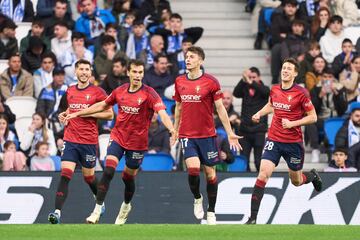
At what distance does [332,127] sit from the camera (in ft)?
93.0

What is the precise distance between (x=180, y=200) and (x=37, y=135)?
10.6 feet

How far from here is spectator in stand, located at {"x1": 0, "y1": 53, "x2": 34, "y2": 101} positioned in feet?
93.7

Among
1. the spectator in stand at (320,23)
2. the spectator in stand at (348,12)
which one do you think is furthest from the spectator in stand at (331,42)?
the spectator in stand at (348,12)

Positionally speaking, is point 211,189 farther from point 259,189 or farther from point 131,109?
point 131,109

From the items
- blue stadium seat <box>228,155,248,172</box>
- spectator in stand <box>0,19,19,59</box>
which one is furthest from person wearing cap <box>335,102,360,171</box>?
spectator in stand <box>0,19,19,59</box>

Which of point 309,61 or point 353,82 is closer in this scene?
point 353,82

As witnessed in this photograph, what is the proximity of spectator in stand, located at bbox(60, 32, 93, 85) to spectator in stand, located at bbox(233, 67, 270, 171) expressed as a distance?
3361mm

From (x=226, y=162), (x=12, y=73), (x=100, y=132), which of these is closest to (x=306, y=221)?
(x=226, y=162)

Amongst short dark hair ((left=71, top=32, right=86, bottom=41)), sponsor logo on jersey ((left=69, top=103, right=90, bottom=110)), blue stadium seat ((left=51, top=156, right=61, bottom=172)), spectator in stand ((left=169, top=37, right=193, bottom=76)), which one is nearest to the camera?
sponsor logo on jersey ((left=69, top=103, right=90, bottom=110))

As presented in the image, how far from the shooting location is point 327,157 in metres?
28.3

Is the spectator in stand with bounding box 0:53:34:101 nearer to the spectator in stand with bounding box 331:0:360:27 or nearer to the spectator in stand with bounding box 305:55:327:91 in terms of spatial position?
the spectator in stand with bounding box 305:55:327:91

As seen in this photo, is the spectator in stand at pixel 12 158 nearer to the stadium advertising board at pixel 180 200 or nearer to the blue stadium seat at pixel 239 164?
the stadium advertising board at pixel 180 200

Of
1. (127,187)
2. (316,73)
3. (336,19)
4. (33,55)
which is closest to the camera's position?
(127,187)

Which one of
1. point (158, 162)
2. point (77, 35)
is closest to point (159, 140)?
point (158, 162)
